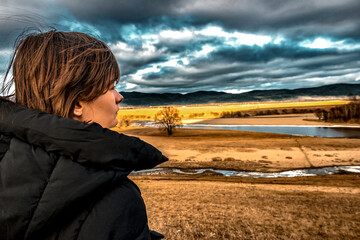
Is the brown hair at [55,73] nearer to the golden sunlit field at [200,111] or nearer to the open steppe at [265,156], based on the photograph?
the open steppe at [265,156]

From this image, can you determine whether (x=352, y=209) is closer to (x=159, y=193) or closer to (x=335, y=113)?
(x=159, y=193)

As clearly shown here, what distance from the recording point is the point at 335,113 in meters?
65.3

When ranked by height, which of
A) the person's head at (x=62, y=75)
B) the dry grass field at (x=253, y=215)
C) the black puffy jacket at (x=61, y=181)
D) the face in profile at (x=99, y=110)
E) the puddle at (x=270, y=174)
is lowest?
the puddle at (x=270, y=174)

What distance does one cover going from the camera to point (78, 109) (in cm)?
112

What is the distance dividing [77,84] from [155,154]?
1.62 feet

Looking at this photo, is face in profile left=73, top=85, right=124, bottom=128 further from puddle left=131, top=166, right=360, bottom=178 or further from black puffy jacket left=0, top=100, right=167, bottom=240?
puddle left=131, top=166, right=360, bottom=178

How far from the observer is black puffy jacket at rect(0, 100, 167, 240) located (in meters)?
0.90

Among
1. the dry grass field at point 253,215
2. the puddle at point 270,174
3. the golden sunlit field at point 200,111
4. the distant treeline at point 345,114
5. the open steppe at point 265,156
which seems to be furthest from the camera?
the golden sunlit field at point 200,111

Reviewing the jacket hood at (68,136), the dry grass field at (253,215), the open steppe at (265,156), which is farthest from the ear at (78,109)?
the open steppe at (265,156)

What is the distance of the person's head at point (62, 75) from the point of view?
1.05 metres

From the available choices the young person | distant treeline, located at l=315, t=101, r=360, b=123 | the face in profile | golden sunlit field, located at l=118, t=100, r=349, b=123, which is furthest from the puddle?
golden sunlit field, located at l=118, t=100, r=349, b=123

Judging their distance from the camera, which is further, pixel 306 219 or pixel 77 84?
pixel 306 219

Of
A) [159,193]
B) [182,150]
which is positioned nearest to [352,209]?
[159,193]

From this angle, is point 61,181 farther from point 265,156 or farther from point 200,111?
point 200,111
